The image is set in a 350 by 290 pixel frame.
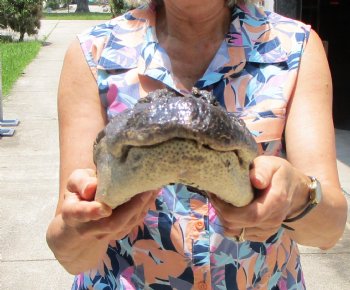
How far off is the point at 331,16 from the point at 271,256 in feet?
25.8

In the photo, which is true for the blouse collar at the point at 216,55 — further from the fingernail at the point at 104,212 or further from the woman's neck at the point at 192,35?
the fingernail at the point at 104,212

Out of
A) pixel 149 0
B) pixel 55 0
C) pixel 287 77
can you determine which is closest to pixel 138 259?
pixel 287 77

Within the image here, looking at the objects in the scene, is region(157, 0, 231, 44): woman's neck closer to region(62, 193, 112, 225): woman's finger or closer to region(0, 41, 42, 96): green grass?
region(62, 193, 112, 225): woman's finger

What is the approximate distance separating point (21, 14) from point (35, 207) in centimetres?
1491

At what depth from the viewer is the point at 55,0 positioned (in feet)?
152

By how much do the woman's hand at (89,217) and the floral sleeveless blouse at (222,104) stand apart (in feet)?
0.86

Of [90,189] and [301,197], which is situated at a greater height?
[90,189]

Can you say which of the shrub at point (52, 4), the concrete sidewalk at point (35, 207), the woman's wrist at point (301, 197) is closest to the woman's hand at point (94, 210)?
the woman's wrist at point (301, 197)

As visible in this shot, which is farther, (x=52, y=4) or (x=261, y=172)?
(x=52, y=4)

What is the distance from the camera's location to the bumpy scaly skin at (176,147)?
1.19 m

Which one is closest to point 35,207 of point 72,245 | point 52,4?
point 72,245

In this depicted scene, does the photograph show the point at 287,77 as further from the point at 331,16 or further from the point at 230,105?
the point at 331,16

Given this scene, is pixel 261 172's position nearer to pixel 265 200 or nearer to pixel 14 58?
pixel 265 200

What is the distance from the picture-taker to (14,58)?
16766mm
